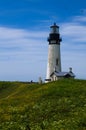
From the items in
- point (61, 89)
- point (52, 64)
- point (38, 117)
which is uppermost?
point (52, 64)

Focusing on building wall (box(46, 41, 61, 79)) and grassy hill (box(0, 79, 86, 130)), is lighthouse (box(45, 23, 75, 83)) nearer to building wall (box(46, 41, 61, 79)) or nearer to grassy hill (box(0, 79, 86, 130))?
building wall (box(46, 41, 61, 79))

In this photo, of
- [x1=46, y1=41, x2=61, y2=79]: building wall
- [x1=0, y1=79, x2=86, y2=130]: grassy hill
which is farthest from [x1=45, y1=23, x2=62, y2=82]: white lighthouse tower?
[x1=0, y1=79, x2=86, y2=130]: grassy hill

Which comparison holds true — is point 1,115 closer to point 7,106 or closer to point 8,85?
point 7,106

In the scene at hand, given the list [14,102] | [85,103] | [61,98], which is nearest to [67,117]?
[85,103]

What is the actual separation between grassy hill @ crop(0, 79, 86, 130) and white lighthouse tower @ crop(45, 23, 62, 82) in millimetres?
34893

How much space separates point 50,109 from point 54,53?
172ft

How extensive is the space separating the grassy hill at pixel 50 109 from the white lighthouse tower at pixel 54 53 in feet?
114

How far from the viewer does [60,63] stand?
9156 centimetres

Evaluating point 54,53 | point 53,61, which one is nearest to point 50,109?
point 53,61

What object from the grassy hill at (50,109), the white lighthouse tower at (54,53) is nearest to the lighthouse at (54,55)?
the white lighthouse tower at (54,53)

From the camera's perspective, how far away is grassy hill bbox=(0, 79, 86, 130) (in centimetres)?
3153

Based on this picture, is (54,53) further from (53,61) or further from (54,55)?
(53,61)

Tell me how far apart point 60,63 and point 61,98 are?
1882 inches

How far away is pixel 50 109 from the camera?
126 feet
